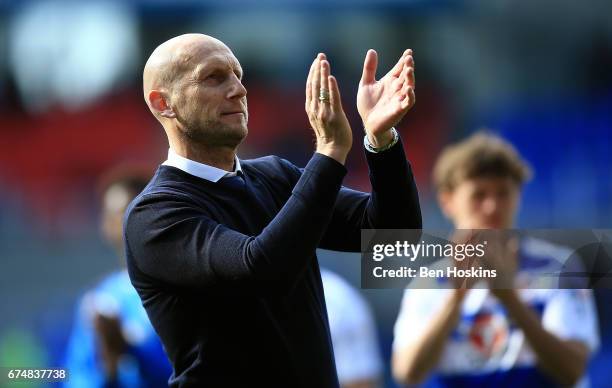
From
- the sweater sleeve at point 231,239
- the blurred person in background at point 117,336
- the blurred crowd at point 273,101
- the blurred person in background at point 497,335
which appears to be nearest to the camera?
the sweater sleeve at point 231,239

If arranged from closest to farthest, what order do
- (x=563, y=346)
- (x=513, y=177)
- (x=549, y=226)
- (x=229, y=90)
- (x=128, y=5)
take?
1. (x=229, y=90)
2. (x=563, y=346)
3. (x=513, y=177)
4. (x=549, y=226)
5. (x=128, y=5)

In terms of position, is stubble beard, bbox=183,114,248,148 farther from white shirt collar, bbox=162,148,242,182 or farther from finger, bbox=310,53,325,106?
finger, bbox=310,53,325,106

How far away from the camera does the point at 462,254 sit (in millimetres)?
2949

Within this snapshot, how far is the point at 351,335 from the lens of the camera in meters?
3.28

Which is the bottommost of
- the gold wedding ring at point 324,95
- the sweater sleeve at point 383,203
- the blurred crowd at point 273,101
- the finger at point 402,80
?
the sweater sleeve at point 383,203

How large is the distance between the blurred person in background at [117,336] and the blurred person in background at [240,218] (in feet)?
5.55

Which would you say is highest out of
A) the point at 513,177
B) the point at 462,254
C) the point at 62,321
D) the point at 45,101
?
the point at 45,101

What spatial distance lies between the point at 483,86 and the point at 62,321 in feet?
5.56

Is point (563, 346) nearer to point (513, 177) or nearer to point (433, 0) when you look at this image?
point (513, 177)

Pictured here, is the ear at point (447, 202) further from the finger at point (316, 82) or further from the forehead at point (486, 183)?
the finger at point (316, 82)

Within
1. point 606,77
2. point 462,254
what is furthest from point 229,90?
point 606,77

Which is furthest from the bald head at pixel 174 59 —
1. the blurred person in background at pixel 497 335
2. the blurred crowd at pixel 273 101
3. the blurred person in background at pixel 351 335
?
the blurred crowd at pixel 273 101

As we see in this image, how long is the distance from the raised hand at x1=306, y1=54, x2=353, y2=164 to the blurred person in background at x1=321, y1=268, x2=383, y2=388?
5.18 ft

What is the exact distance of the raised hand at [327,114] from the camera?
1639 mm
